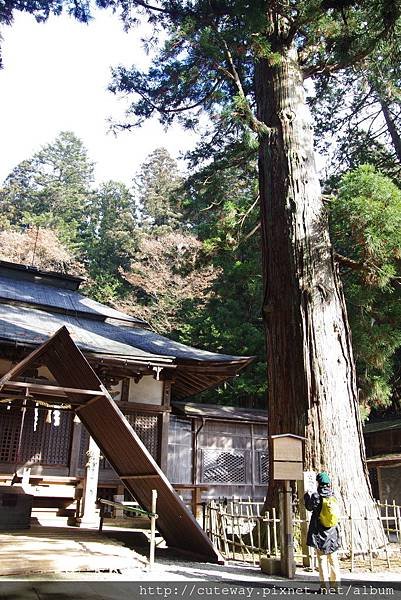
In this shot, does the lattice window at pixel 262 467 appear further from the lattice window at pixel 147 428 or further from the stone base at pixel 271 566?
the stone base at pixel 271 566

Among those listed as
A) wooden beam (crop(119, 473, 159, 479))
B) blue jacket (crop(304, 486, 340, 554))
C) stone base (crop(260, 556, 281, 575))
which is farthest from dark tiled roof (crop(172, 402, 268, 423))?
blue jacket (crop(304, 486, 340, 554))

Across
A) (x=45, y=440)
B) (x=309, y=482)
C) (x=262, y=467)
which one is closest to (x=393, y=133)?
(x=262, y=467)

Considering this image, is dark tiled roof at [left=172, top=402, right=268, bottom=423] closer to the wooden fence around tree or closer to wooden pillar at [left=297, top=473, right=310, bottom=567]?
the wooden fence around tree

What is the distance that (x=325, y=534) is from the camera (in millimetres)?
4547

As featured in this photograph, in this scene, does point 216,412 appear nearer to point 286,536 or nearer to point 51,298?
point 51,298

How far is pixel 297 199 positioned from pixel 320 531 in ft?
16.0

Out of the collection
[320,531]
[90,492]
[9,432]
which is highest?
[9,432]

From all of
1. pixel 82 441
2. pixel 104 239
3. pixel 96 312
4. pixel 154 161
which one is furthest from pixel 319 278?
pixel 154 161

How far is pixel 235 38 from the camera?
7.40 m

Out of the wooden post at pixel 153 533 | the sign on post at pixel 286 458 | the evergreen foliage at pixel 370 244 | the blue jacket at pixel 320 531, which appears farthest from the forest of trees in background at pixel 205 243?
the wooden post at pixel 153 533

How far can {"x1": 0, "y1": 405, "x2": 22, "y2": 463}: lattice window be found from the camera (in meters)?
9.09

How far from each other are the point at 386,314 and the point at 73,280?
894 centimetres

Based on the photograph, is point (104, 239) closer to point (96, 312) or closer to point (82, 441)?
point (96, 312)

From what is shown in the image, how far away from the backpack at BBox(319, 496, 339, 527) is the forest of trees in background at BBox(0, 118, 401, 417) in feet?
13.6
